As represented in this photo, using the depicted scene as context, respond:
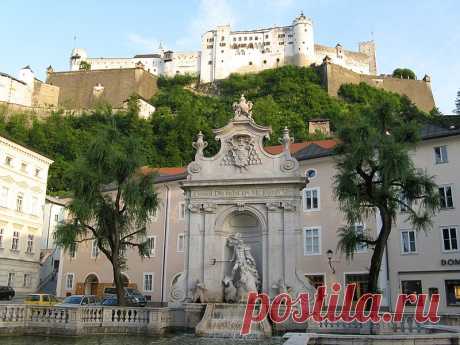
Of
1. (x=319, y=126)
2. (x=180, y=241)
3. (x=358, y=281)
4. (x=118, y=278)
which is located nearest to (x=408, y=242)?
(x=358, y=281)

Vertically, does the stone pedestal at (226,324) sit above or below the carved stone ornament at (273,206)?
below

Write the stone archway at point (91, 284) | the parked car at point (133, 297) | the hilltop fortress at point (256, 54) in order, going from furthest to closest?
1. the hilltop fortress at point (256, 54)
2. the stone archway at point (91, 284)
3. the parked car at point (133, 297)

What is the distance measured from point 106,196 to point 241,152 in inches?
251

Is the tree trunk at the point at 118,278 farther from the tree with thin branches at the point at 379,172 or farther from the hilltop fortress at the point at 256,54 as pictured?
the hilltop fortress at the point at 256,54

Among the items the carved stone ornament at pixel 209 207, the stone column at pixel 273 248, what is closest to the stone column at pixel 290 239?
the stone column at pixel 273 248

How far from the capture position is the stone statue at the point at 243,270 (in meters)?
20.1

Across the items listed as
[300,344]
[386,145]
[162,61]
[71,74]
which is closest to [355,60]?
[162,61]

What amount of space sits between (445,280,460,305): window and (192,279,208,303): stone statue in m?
16.4

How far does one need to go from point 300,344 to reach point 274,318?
8427 mm

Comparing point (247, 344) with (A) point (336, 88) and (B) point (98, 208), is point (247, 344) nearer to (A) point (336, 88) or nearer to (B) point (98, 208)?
Result: (B) point (98, 208)

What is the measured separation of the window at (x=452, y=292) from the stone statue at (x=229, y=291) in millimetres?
15676

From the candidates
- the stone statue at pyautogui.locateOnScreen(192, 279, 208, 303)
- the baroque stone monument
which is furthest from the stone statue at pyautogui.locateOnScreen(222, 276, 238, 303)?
the stone statue at pyautogui.locateOnScreen(192, 279, 208, 303)

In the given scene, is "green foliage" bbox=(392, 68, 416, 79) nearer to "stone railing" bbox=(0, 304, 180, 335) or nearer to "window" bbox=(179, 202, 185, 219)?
"window" bbox=(179, 202, 185, 219)

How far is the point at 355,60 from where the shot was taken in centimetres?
11981
